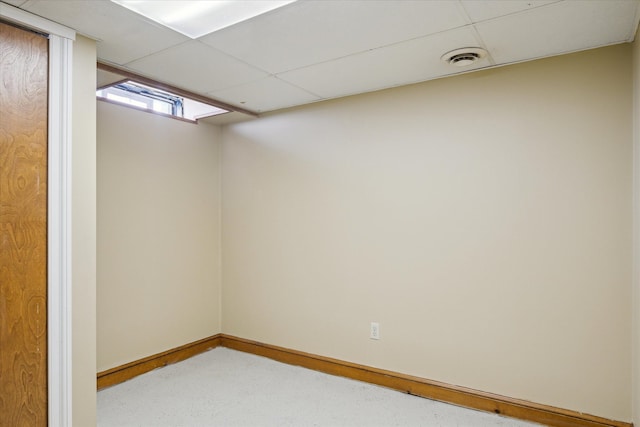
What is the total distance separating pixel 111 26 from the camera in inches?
81.2

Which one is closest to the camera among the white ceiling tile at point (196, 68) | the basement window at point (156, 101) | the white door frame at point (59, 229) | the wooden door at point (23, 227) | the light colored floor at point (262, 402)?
the wooden door at point (23, 227)

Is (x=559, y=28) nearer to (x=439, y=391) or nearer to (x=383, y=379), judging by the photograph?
(x=439, y=391)

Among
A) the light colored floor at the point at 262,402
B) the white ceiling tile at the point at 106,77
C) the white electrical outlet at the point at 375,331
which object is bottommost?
the light colored floor at the point at 262,402

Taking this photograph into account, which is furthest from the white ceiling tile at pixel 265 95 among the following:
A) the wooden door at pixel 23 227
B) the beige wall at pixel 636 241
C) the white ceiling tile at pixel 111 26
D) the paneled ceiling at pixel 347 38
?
the beige wall at pixel 636 241

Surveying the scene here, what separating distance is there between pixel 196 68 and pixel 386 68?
3.95 feet

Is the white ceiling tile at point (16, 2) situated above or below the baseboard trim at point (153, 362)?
above

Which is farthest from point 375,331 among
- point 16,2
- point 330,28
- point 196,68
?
point 16,2

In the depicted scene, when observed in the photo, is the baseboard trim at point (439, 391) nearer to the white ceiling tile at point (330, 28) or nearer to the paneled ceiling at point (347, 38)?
the paneled ceiling at point (347, 38)

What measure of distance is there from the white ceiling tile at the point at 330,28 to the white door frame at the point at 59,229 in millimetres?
732

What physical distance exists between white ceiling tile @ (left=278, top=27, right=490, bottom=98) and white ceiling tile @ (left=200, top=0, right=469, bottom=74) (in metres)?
0.10

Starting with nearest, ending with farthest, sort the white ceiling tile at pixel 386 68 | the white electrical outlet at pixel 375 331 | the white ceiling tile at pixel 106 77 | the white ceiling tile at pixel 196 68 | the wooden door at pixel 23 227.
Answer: the wooden door at pixel 23 227 → the white ceiling tile at pixel 386 68 → the white ceiling tile at pixel 196 68 → the white ceiling tile at pixel 106 77 → the white electrical outlet at pixel 375 331

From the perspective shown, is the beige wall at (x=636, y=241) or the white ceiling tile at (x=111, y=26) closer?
the white ceiling tile at (x=111, y=26)

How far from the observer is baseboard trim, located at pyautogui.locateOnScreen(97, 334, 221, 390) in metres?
3.03

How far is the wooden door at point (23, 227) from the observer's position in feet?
6.35
